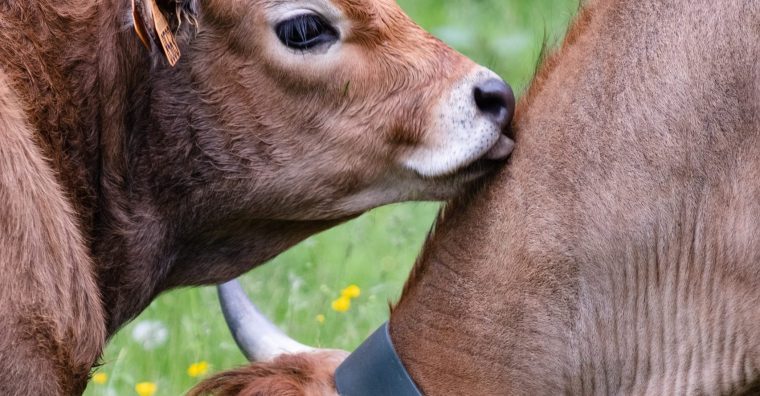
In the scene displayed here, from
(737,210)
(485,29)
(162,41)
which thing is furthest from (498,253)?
(485,29)

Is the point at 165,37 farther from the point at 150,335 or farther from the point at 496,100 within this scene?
the point at 150,335

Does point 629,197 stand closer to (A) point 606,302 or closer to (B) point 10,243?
(A) point 606,302

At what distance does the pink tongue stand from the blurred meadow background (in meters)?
0.33

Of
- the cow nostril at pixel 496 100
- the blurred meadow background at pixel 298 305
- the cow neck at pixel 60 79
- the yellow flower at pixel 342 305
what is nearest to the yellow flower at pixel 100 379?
the blurred meadow background at pixel 298 305

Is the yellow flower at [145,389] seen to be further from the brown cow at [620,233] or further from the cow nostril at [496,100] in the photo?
the cow nostril at [496,100]

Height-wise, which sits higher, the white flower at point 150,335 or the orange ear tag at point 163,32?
the orange ear tag at point 163,32

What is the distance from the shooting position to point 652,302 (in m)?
4.21

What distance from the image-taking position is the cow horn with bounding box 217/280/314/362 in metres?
4.77

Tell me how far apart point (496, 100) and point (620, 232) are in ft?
A: 2.08

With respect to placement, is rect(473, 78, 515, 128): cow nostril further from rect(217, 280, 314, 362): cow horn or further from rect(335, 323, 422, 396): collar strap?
rect(217, 280, 314, 362): cow horn

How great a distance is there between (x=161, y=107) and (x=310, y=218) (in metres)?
0.62

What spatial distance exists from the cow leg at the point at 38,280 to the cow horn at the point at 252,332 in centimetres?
53

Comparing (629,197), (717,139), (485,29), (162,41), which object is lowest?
(485,29)

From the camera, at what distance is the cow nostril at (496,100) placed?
4.48 m
